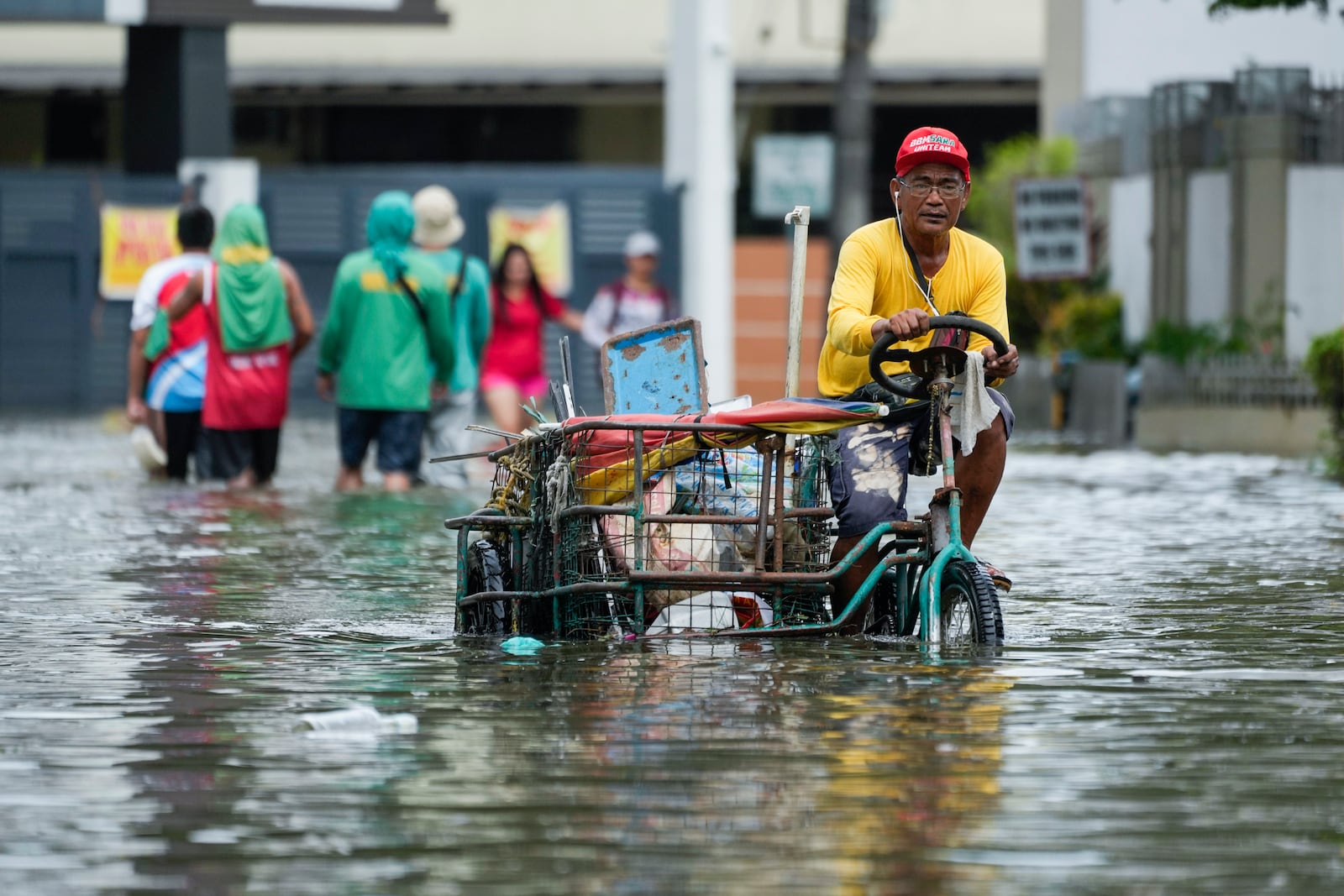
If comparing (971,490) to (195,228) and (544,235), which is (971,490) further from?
(544,235)

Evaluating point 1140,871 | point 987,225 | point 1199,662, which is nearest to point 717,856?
point 1140,871

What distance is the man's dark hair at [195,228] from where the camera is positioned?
16453 mm

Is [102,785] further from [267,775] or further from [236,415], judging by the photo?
[236,415]

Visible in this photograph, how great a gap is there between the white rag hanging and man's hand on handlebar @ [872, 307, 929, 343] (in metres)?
0.28

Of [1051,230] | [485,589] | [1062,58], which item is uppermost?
[1062,58]

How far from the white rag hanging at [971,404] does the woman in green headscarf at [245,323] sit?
7.84 metres

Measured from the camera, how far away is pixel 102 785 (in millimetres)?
6195

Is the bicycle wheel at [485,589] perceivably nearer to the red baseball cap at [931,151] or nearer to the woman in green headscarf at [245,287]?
the red baseball cap at [931,151]

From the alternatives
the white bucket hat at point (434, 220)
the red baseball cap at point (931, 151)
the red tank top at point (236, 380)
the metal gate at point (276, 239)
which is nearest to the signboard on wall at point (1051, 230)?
the metal gate at point (276, 239)

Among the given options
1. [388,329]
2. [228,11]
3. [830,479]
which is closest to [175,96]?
[228,11]

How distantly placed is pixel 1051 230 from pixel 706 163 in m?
3.93

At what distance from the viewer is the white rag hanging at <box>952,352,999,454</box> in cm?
840

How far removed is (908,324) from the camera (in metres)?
8.15

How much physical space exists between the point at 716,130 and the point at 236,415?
12.4m
